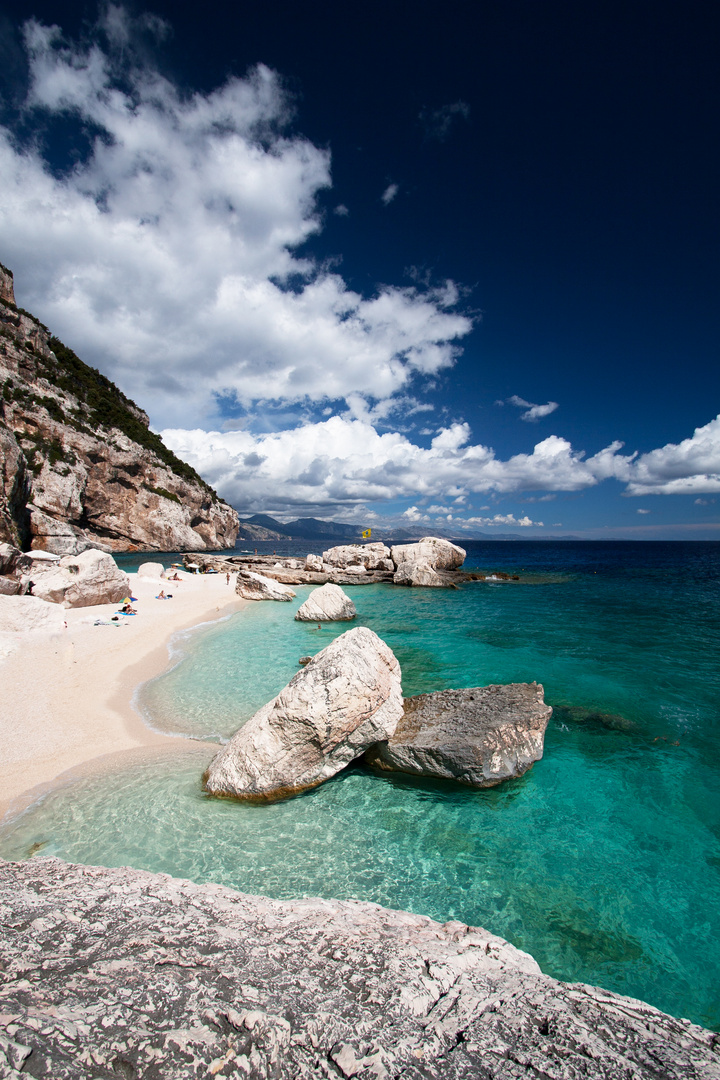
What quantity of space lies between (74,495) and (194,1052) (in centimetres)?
7490

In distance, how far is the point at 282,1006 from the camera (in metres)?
2.65

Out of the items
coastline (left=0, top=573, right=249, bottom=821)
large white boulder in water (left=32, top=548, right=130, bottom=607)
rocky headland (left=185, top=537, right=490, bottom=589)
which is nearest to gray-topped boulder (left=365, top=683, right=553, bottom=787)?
coastline (left=0, top=573, right=249, bottom=821)

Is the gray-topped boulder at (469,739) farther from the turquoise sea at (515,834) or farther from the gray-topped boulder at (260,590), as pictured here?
the gray-topped boulder at (260,590)

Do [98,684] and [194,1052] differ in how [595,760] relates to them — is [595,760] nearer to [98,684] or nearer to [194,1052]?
[194,1052]

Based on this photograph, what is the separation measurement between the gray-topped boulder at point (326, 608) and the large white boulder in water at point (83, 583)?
37.8 feet

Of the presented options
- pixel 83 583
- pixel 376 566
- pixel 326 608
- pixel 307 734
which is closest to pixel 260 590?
pixel 326 608

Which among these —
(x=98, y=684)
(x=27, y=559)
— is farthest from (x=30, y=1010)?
(x=27, y=559)

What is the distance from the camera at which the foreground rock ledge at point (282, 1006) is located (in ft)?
7.32

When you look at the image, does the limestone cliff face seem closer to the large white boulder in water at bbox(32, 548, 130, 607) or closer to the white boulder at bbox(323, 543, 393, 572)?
the large white boulder in water at bbox(32, 548, 130, 607)

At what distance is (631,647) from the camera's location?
19.7m

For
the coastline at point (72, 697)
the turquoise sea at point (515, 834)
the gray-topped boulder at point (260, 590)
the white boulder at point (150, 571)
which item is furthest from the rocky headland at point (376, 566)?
the turquoise sea at point (515, 834)

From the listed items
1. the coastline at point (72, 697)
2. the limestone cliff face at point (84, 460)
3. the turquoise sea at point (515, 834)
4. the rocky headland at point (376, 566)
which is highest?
the limestone cliff face at point (84, 460)

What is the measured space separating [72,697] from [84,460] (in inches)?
2759

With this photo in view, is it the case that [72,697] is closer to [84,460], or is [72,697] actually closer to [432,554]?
[432,554]
